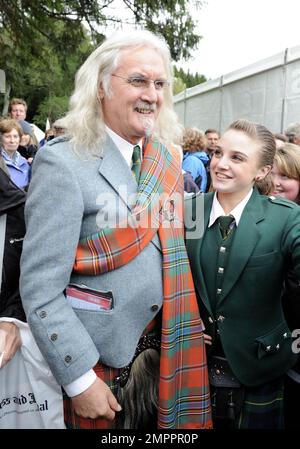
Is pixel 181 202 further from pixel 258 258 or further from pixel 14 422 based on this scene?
pixel 14 422

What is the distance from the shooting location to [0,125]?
5320 millimetres

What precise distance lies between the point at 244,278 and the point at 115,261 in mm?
531

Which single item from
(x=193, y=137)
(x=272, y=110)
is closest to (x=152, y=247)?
(x=193, y=137)

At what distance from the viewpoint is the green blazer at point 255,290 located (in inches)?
67.2

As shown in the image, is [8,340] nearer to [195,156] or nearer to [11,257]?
[11,257]

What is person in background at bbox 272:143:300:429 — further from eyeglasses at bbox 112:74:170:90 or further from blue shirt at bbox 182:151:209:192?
blue shirt at bbox 182:151:209:192

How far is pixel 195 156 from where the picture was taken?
5.48 metres

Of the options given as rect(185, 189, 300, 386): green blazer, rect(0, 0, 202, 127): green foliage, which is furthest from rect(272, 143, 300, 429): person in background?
rect(0, 0, 202, 127): green foliage

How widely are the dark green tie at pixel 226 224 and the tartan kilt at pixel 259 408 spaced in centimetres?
65

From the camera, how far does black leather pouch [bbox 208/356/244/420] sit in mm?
1812

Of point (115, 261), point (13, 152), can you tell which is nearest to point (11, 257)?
point (115, 261)

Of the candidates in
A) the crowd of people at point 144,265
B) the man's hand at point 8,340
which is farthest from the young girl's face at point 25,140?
the man's hand at point 8,340

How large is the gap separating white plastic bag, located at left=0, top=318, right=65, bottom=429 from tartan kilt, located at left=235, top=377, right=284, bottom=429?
2.46ft

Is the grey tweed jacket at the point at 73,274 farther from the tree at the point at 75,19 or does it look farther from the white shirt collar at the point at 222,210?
the tree at the point at 75,19
